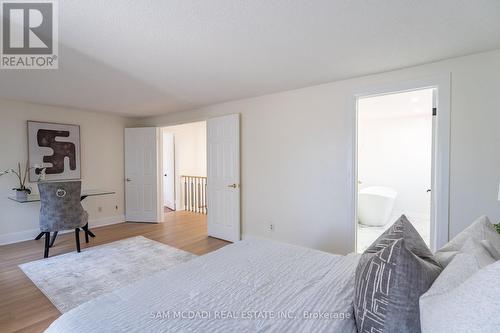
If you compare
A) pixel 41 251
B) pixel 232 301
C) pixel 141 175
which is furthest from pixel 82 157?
pixel 232 301

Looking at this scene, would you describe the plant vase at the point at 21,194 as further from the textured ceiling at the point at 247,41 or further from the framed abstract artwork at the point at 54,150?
the textured ceiling at the point at 247,41

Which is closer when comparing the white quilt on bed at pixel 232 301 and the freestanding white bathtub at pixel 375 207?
the white quilt on bed at pixel 232 301

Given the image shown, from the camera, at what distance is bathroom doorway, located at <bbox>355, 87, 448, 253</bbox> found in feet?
14.9

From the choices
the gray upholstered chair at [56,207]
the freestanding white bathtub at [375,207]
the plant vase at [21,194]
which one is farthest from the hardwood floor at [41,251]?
the freestanding white bathtub at [375,207]

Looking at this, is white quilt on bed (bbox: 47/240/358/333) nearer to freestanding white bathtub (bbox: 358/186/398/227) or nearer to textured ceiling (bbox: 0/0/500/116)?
textured ceiling (bbox: 0/0/500/116)

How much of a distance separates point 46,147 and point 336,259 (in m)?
4.95

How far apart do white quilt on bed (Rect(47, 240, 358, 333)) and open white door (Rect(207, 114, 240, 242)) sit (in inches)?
90.2

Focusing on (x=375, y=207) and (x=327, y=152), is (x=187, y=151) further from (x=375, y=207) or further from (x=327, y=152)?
(x=375, y=207)

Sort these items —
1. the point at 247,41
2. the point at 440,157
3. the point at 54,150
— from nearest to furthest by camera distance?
the point at 247,41 < the point at 440,157 < the point at 54,150

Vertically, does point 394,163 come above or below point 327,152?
below

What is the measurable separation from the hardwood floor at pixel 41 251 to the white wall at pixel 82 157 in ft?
1.09

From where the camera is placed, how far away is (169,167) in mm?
6559

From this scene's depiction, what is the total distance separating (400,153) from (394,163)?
0.85 ft

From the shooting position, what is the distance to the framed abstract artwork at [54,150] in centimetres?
409
